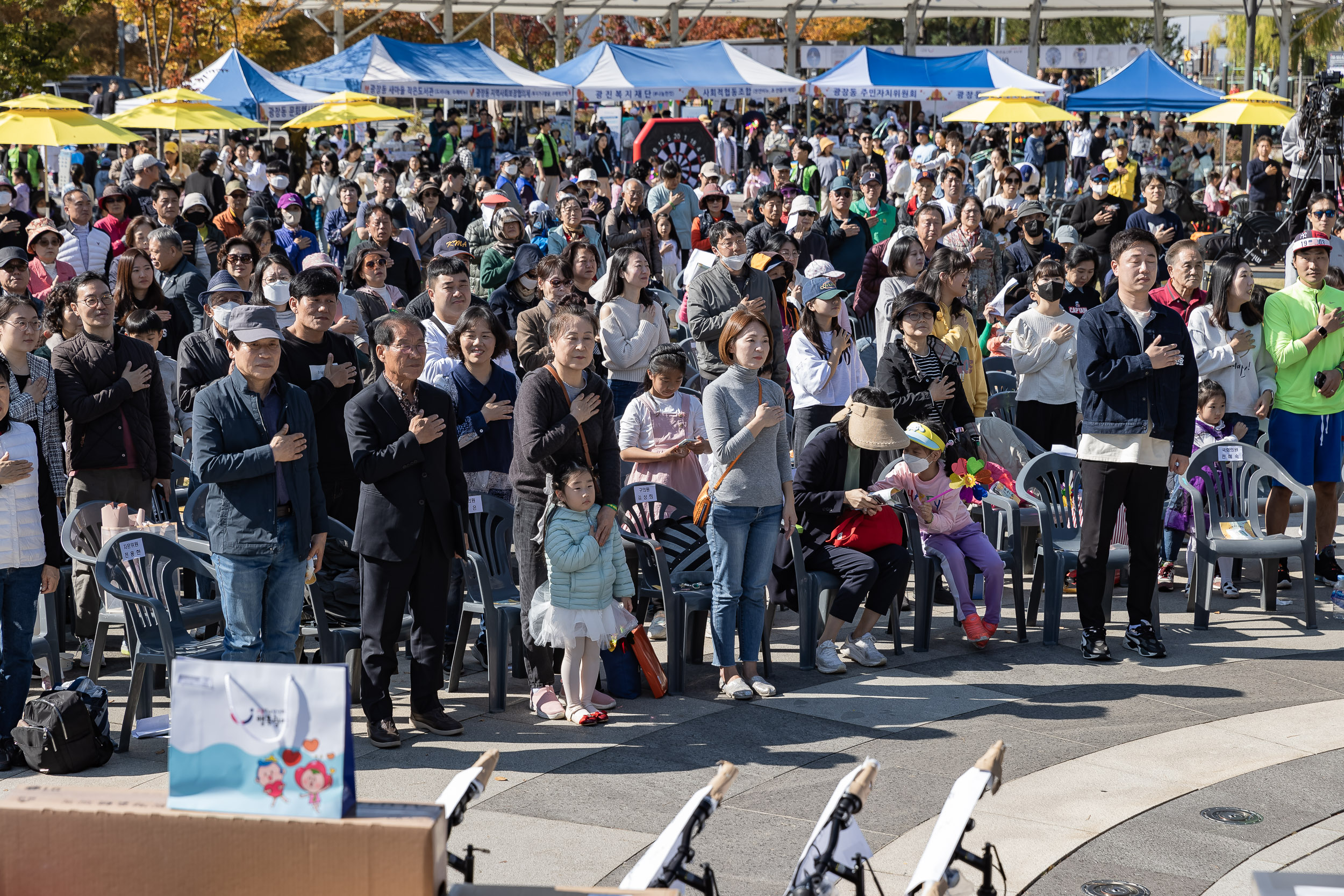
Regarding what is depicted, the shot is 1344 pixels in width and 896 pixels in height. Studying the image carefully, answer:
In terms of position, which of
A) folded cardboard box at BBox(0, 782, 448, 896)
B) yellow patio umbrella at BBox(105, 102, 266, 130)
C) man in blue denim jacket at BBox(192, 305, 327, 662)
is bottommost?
folded cardboard box at BBox(0, 782, 448, 896)

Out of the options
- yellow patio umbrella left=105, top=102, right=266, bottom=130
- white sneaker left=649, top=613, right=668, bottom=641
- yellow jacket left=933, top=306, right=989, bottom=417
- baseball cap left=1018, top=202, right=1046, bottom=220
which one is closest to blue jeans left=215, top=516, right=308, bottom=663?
white sneaker left=649, top=613, right=668, bottom=641

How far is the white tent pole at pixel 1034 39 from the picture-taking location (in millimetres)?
42906

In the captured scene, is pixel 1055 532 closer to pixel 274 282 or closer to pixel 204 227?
pixel 274 282

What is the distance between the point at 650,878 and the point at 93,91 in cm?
3935

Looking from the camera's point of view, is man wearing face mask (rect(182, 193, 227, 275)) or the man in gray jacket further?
man wearing face mask (rect(182, 193, 227, 275))

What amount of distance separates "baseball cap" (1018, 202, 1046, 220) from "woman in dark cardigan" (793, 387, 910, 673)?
5.95 m

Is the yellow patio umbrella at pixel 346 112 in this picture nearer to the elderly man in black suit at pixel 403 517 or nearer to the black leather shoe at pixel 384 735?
the elderly man in black suit at pixel 403 517

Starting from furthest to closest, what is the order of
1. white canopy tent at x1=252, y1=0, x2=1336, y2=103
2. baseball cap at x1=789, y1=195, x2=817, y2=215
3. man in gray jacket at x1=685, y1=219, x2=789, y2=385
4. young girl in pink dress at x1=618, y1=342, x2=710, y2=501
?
→ white canopy tent at x1=252, y1=0, x2=1336, y2=103, baseball cap at x1=789, y1=195, x2=817, y2=215, man in gray jacket at x1=685, y1=219, x2=789, y2=385, young girl in pink dress at x1=618, y1=342, x2=710, y2=501

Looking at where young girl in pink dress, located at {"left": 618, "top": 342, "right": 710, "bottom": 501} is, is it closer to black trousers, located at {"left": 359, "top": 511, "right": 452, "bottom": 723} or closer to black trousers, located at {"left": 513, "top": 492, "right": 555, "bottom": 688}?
black trousers, located at {"left": 513, "top": 492, "right": 555, "bottom": 688}

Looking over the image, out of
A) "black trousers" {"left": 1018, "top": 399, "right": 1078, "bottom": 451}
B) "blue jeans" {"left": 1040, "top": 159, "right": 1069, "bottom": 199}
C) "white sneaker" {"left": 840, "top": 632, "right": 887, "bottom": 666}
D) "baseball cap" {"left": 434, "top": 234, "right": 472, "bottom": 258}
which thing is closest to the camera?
"white sneaker" {"left": 840, "top": 632, "right": 887, "bottom": 666}

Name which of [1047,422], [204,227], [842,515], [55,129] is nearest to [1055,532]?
[1047,422]

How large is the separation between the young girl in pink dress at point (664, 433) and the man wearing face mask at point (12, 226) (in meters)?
6.38

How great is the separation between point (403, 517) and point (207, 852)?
3.10 m

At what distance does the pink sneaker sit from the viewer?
662cm
